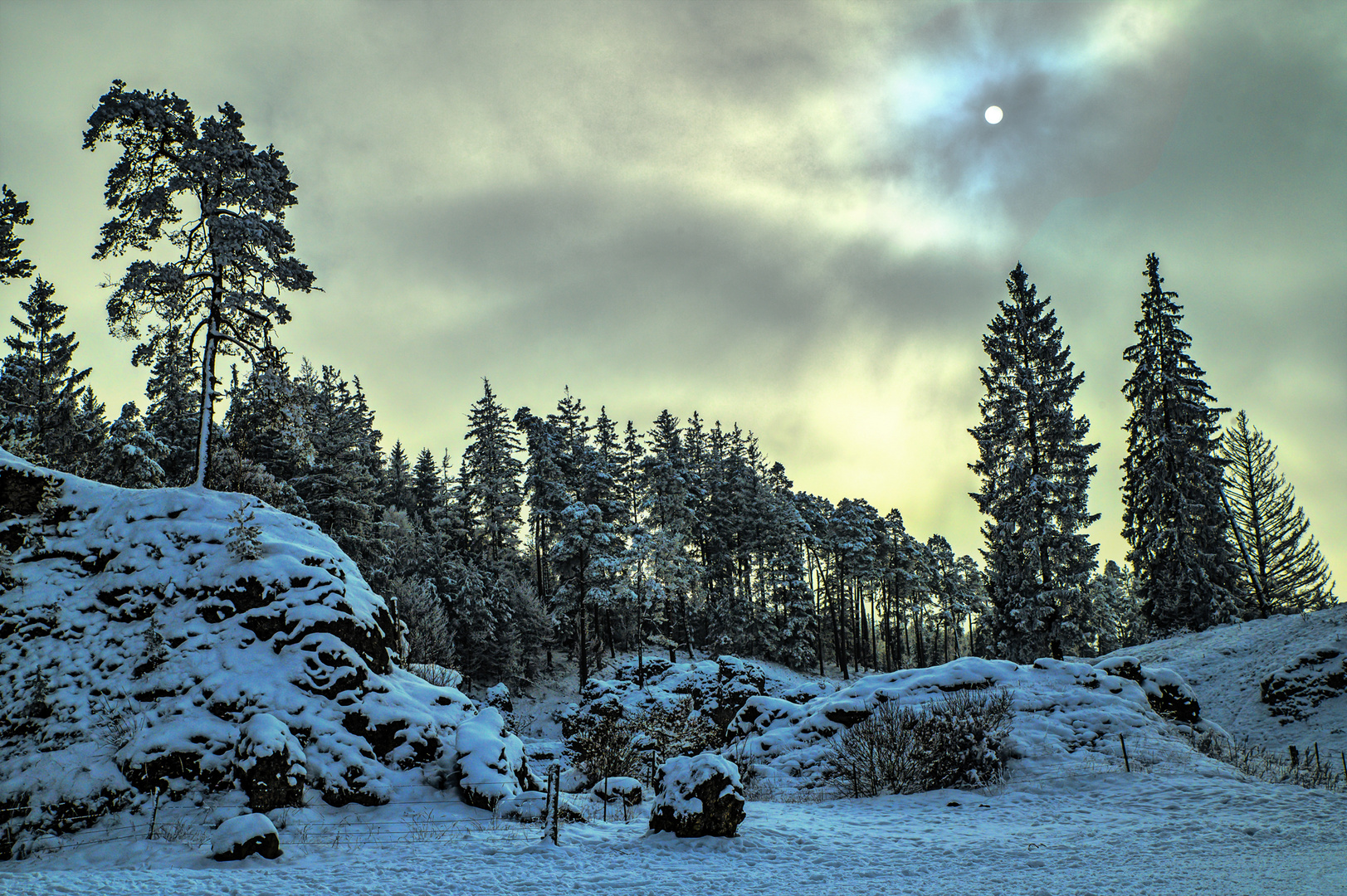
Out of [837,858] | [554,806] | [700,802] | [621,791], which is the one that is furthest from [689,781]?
[621,791]

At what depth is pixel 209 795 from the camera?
10.3 m

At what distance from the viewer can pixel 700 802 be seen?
10.5m

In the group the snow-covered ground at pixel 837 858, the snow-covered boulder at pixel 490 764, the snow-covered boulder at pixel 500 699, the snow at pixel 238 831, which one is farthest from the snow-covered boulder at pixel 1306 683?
the snow-covered boulder at pixel 500 699

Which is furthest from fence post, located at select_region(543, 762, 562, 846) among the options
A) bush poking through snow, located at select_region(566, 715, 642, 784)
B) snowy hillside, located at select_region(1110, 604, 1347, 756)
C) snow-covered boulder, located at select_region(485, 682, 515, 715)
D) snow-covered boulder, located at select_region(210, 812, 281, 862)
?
snow-covered boulder, located at select_region(485, 682, 515, 715)

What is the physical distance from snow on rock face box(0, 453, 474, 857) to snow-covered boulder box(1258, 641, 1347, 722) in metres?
24.9

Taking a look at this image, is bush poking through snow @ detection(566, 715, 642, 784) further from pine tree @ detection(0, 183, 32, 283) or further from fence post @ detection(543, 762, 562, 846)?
pine tree @ detection(0, 183, 32, 283)

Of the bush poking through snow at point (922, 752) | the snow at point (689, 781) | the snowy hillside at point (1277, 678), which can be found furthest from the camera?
the snowy hillside at point (1277, 678)

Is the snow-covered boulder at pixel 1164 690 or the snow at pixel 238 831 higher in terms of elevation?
the snow-covered boulder at pixel 1164 690

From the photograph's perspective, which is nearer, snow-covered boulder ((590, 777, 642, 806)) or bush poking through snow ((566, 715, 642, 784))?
snow-covered boulder ((590, 777, 642, 806))

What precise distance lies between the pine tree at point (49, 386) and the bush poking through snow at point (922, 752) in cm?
3362

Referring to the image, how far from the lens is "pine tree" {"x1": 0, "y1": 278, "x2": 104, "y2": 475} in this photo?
99.5 feet

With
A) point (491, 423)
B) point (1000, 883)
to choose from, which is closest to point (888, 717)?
point (1000, 883)

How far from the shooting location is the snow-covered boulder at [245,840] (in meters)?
8.16

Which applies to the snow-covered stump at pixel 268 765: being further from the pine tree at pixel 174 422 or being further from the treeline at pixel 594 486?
the pine tree at pixel 174 422
